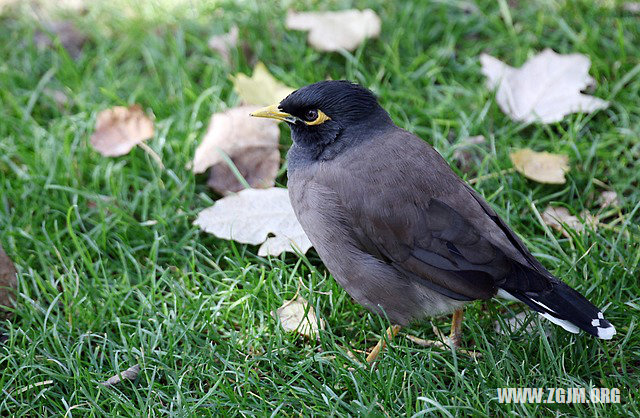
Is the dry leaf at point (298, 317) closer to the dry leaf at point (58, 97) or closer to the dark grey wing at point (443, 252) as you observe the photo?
the dark grey wing at point (443, 252)

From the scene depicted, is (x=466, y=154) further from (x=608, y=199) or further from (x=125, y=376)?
(x=125, y=376)

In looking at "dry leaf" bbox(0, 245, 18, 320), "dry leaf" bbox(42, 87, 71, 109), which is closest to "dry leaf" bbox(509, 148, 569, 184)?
"dry leaf" bbox(0, 245, 18, 320)

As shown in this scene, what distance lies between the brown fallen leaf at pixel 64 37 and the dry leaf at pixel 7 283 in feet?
6.83

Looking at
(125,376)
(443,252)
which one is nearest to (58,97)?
(125,376)

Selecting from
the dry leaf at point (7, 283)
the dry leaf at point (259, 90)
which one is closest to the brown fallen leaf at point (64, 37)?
the dry leaf at point (259, 90)

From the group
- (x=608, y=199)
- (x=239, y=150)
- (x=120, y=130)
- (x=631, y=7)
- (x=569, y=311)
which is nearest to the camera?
(x=569, y=311)

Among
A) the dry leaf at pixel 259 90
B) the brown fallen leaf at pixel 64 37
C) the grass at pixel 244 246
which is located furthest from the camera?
the brown fallen leaf at pixel 64 37

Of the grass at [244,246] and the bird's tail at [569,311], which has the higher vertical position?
the bird's tail at [569,311]

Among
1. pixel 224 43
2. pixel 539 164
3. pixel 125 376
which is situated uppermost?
pixel 224 43

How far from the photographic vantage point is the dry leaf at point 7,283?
348 centimetres

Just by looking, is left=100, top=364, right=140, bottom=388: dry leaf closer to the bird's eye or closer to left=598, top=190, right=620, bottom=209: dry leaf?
the bird's eye

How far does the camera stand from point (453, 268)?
9.93 ft

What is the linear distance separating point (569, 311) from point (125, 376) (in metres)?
A: 1.82

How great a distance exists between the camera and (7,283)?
351cm
